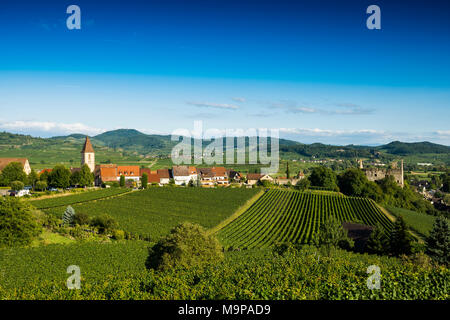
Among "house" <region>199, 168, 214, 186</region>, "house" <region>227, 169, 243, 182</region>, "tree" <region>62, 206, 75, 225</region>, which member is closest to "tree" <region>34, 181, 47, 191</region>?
"tree" <region>62, 206, 75, 225</region>

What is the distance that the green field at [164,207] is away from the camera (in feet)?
134

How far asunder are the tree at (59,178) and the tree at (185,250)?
47465 millimetres

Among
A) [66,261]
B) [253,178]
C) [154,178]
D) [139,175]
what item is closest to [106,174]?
[139,175]

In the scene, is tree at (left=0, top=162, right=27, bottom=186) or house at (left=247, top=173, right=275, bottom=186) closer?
tree at (left=0, top=162, right=27, bottom=186)

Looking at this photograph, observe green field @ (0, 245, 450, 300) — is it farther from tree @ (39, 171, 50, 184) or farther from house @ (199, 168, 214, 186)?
house @ (199, 168, 214, 186)

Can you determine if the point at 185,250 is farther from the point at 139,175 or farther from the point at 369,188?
the point at 369,188

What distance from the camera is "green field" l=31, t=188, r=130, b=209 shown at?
157 ft

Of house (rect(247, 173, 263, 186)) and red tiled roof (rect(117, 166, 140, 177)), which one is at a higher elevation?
red tiled roof (rect(117, 166, 140, 177))

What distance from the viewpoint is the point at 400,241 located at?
33938mm

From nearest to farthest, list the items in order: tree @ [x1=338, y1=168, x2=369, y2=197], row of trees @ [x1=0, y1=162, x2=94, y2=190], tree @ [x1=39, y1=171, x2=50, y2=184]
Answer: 1. row of trees @ [x1=0, y1=162, x2=94, y2=190]
2. tree @ [x1=39, y1=171, x2=50, y2=184]
3. tree @ [x1=338, y1=168, x2=369, y2=197]

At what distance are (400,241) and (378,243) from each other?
273 centimetres

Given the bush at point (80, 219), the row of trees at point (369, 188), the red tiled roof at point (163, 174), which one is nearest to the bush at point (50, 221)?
the bush at point (80, 219)

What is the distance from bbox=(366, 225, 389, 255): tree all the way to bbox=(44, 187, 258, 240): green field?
64.9 ft
